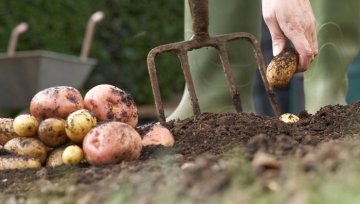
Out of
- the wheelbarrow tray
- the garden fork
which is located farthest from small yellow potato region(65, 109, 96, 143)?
the wheelbarrow tray

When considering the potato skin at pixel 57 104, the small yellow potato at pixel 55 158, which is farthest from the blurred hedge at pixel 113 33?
the small yellow potato at pixel 55 158

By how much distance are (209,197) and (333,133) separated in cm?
147

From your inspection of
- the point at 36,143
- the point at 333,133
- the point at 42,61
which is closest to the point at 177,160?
the point at 36,143

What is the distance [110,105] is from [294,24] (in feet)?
2.31

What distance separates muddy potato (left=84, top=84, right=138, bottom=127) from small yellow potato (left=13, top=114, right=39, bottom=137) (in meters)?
0.17

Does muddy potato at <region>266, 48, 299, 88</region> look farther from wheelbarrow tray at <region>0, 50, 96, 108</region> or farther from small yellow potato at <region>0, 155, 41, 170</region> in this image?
wheelbarrow tray at <region>0, 50, 96, 108</region>

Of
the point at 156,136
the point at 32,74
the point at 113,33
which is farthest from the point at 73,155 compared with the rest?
the point at 113,33

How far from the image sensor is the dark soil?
6.69 feet

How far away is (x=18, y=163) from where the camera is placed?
2695mm

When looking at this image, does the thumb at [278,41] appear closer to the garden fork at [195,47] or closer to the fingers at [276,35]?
the fingers at [276,35]

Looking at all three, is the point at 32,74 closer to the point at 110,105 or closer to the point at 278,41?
the point at 278,41

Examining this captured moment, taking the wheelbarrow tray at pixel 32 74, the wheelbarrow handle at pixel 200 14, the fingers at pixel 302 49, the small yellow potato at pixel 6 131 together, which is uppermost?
the wheelbarrow handle at pixel 200 14

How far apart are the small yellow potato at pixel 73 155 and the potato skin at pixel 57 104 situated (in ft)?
0.61

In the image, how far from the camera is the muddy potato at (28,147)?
2768 millimetres
